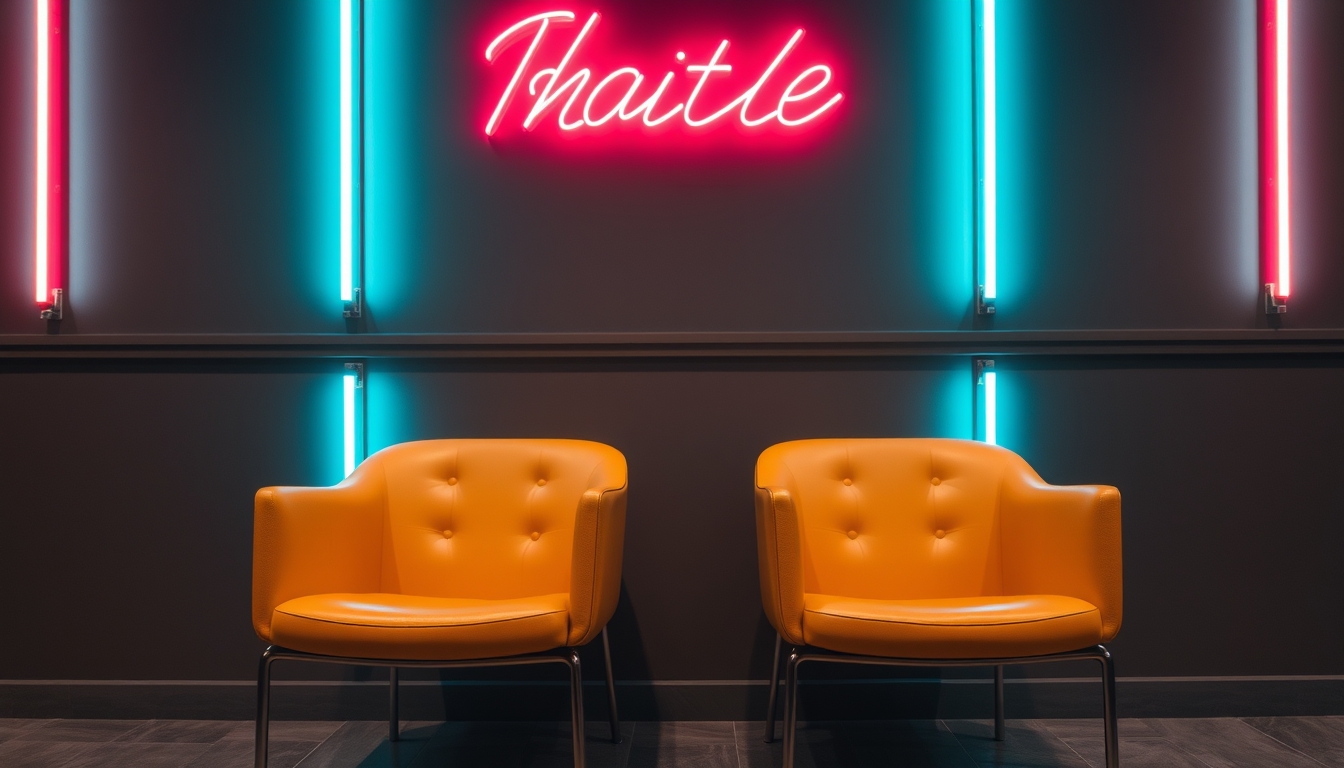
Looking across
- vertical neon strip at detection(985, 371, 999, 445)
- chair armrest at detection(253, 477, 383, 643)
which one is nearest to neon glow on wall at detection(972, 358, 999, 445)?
vertical neon strip at detection(985, 371, 999, 445)

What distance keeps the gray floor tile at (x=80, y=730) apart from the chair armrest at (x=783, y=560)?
199 cm

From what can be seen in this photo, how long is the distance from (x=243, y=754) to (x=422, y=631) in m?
1.01

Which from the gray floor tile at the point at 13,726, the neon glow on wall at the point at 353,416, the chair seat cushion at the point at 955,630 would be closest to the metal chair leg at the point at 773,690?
the chair seat cushion at the point at 955,630

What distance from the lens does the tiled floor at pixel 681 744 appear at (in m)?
2.24

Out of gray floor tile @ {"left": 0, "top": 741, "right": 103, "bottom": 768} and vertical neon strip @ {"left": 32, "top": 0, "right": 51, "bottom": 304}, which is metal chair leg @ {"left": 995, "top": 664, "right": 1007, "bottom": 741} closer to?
gray floor tile @ {"left": 0, "top": 741, "right": 103, "bottom": 768}

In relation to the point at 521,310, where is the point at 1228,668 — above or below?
below

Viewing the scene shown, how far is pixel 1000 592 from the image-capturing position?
2.20 meters

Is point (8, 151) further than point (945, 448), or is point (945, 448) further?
point (8, 151)

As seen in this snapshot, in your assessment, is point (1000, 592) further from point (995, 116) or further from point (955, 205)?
point (995, 116)

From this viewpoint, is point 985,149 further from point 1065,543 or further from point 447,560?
point 447,560

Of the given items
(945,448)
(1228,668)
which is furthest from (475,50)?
(1228,668)

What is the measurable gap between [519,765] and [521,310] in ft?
4.28

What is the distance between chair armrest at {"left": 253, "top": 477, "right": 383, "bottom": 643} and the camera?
1888mm

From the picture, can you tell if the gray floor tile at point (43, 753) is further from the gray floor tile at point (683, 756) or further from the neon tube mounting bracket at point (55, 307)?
the gray floor tile at point (683, 756)
